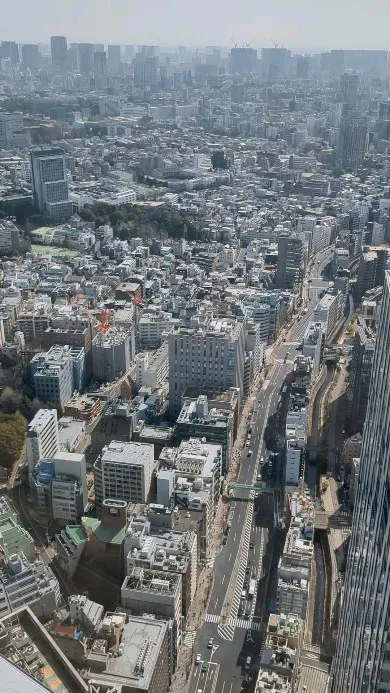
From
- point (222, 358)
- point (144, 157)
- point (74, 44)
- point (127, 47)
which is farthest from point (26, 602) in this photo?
point (127, 47)

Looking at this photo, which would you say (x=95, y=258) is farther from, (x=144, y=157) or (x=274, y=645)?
(x=274, y=645)

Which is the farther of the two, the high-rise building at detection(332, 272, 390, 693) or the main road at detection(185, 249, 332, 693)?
the main road at detection(185, 249, 332, 693)

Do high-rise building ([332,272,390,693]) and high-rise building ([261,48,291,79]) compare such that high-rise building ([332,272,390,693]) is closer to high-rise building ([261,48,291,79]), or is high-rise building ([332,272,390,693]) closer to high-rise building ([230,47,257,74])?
high-rise building ([261,48,291,79])

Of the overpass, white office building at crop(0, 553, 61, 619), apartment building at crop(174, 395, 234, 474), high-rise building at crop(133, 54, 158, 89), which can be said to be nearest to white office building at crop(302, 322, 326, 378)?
apartment building at crop(174, 395, 234, 474)

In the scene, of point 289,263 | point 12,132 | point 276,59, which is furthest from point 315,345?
point 276,59

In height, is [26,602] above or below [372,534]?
below

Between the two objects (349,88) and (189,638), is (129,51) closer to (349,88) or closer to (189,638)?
(349,88)
